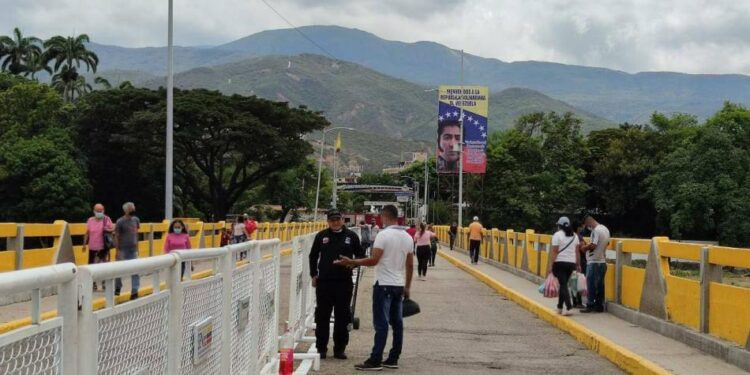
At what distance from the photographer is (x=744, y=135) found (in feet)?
230

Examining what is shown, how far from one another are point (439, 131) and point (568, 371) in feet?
135

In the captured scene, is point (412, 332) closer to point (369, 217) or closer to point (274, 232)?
point (274, 232)

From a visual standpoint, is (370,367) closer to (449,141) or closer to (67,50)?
(449,141)

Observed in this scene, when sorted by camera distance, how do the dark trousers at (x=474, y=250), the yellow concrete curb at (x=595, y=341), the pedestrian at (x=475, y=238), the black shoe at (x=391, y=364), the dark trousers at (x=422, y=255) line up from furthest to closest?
the dark trousers at (x=474, y=250), the pedestrian at (x=475, y=238), the dark trousers at (x=422, y=255), the black shoe at (x=391, y=364), the yellow concrete curb at (x=595, y=341)

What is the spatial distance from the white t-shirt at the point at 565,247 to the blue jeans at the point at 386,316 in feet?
16.6

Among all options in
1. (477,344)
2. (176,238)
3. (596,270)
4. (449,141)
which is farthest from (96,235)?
(449,141)

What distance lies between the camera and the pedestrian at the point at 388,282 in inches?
359

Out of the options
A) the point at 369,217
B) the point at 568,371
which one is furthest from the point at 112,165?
the point at 568,371

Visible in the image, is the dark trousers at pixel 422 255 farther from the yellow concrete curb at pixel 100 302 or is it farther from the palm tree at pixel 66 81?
the palm tree at pixel 66 81

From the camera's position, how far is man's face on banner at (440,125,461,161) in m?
50.0

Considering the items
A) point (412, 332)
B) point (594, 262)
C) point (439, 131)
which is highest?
point (439, 131)

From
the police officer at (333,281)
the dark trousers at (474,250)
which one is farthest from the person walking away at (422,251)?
the police officer at (333,281)

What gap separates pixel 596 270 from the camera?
1445 centimetres

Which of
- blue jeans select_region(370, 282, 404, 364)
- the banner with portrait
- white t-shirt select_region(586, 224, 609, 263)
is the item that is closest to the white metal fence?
blue jeans select_region(370, 282, 404, 364)
